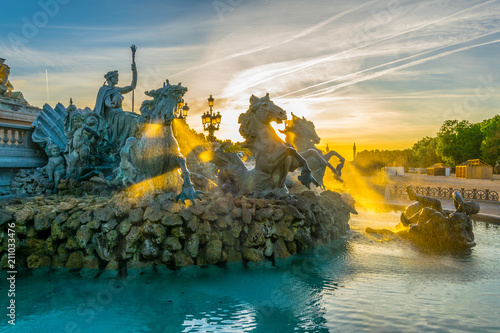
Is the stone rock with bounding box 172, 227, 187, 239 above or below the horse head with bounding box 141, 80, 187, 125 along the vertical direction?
below

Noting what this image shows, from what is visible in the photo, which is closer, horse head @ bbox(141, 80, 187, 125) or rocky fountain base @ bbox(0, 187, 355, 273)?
rocky fountain base @ bbox(0, 187, 355, 273)

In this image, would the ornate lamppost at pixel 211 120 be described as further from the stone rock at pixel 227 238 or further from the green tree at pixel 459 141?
the green tree at pixel 459 141

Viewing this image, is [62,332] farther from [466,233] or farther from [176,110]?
[466,233]

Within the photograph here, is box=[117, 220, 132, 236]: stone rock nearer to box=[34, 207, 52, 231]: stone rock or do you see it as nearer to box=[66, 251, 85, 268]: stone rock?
box=[66, 251, 85, 268]: stone rock

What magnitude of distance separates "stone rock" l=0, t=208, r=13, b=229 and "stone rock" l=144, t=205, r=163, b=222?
1783 mm

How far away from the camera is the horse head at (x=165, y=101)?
4.88 m

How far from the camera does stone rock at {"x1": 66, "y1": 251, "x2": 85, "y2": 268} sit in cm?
448

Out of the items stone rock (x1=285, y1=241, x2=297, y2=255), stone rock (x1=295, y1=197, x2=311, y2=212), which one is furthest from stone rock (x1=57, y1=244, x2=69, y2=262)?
stone rock (x1=295, y1=197, x2=311, y2=212)

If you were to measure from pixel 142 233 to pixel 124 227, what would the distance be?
0.24 metres

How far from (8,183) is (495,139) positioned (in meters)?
46.0

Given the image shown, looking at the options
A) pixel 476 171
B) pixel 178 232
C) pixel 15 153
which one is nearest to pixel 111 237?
pixel 178 232

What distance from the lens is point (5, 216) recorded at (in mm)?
4414

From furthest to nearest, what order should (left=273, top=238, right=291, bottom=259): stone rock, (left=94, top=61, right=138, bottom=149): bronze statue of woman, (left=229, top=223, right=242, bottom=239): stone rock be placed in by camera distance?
(left=94, top=61, right=138, bottom=149): bronze statue of woman → (left=273, top=238, right=291, bottom=259): stone rock → (left=229, top=223, right=242, bottom=239): stone rock

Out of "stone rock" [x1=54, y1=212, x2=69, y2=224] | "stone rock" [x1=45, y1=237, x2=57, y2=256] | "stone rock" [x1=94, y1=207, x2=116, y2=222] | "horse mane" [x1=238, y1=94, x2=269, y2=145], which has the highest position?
"horse mane" [x1=238, y1=94, x2=269, y2=145]
